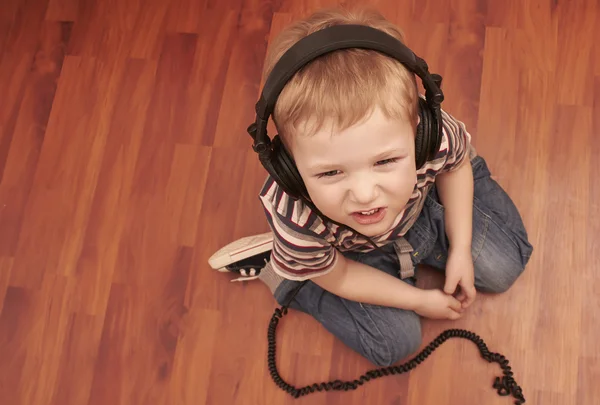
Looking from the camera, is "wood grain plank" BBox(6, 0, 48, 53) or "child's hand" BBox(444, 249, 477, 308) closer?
"child's hand" BBox(444, 249, 477, 308)

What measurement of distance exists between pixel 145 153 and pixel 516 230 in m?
0.78

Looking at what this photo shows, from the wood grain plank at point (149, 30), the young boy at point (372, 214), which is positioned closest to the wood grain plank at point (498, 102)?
the young boy at point (372, 214)

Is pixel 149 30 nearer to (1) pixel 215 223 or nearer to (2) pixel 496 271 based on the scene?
(1) pixel 215 223

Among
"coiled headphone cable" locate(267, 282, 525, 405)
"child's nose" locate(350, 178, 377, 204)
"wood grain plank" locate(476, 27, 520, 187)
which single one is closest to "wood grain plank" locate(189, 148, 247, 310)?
"coiled headphone cable" locate(267, 282, 525, 405)

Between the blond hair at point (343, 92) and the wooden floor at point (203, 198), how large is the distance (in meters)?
0.60

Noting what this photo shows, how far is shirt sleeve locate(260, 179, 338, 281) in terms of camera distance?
88cm

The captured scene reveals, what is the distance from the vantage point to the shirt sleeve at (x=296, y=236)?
2.89 feet

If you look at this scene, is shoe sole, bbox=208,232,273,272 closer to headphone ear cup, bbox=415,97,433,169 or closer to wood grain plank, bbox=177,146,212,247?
wood grain plank, bbox=177,146,212,247

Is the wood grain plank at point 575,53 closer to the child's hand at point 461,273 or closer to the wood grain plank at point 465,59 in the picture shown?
the wood grain plank at point 465,59

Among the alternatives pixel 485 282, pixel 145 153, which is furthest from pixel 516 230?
pixel 145 153

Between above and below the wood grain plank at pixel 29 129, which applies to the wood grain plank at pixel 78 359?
below

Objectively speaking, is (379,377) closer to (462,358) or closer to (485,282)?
(462,358)

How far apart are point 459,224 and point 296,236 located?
0.33m

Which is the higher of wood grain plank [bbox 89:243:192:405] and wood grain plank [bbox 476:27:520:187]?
wood grain plank [bbox 476:27:520:187]
